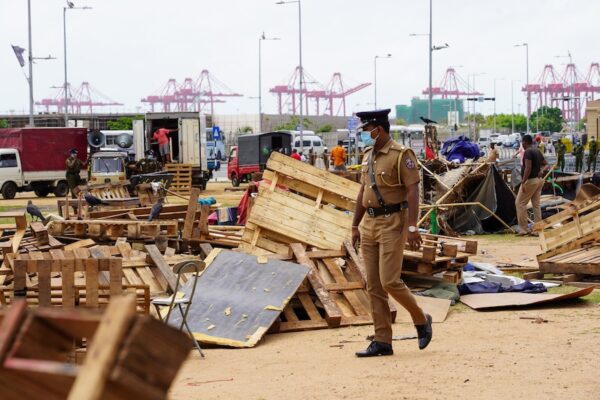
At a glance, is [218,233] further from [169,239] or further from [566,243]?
[566,243]

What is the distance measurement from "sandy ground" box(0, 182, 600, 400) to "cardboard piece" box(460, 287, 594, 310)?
18cm

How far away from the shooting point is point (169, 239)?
46.6 ft

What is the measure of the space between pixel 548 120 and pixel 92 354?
172090 millimetres

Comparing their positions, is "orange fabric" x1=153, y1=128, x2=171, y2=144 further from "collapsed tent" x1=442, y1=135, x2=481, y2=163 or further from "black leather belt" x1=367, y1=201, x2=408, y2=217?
"black leather belt" x1=367, y1=201, x2=408, y2=217

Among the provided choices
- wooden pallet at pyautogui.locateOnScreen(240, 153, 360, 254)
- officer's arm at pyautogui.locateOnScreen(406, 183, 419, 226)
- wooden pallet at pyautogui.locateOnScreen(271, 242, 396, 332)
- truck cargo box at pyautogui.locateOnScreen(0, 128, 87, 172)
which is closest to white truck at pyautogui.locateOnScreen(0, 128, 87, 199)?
truck cargo box at pyautogui.locateOnScreen(0, 128, 87, 172)

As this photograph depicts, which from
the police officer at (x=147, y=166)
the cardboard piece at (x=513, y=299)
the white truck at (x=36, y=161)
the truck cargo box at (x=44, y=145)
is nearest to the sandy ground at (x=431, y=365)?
the cardboard piece at (x=513, y=299)

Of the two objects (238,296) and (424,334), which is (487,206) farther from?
(424,334)

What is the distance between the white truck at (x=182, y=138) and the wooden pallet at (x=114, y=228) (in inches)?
996

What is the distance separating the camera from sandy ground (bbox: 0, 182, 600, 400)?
24.2ft

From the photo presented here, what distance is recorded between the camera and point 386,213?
859 centimetres

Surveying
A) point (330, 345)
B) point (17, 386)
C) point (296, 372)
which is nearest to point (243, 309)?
point (330, 345)

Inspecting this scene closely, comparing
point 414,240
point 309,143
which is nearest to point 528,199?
point 414,240

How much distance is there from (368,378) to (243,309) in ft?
9.14

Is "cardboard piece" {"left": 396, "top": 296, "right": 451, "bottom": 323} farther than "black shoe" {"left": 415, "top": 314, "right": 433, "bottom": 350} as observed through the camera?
Yes
